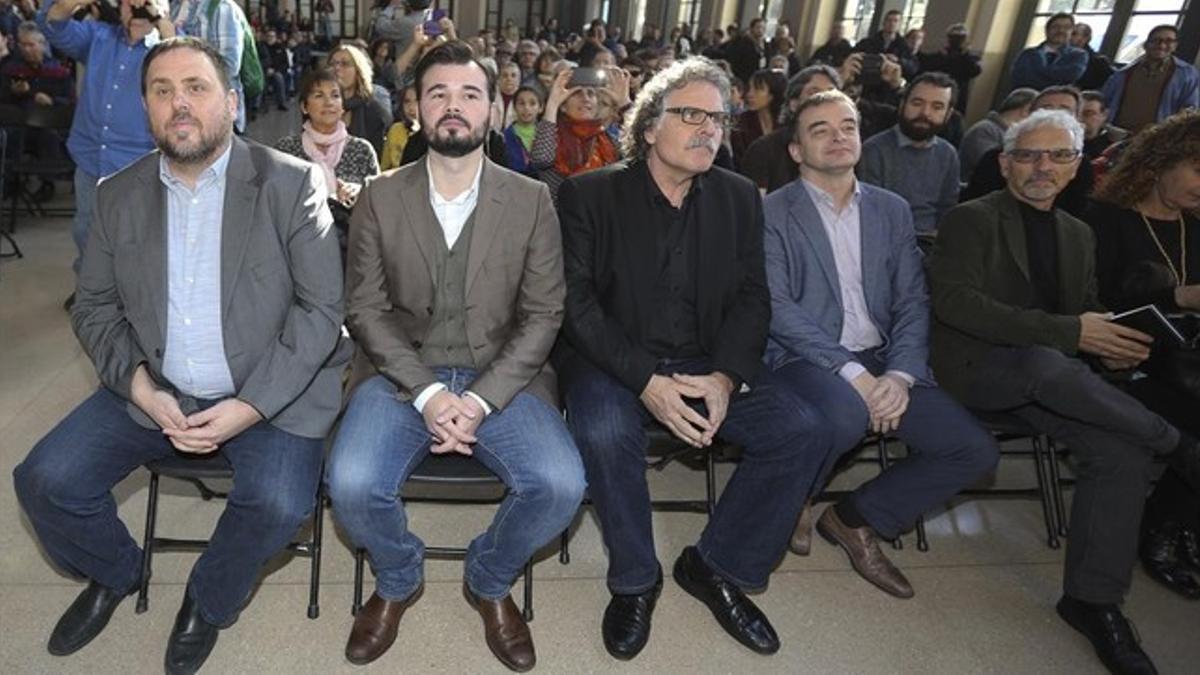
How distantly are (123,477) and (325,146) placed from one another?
1771 millimetres

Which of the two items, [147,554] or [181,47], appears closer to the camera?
[181,47]

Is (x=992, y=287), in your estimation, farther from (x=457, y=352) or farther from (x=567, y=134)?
(x=567, y=134)

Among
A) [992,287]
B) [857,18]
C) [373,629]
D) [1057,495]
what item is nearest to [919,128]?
[992,287]

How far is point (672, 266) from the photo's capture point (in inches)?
88.0

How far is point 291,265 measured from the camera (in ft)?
6.30

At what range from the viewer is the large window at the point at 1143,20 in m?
6.61

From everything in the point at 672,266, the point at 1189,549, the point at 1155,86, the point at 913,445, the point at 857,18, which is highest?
the point at 857,18

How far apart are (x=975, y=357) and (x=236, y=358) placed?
2.24 m

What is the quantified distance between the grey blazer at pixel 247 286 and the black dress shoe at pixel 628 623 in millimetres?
964

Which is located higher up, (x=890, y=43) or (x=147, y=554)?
(x=890, y=43)

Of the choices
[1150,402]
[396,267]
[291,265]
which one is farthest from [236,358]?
[1150,402]

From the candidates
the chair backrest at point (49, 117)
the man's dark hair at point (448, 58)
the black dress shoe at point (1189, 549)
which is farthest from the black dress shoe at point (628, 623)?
the chair backrest at point (49, 117)

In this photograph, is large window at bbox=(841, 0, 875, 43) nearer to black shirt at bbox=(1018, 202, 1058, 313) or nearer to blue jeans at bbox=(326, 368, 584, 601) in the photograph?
black shirt at bbox=(1018, 202, 1058, 313)

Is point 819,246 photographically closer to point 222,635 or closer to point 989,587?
point 989,587
